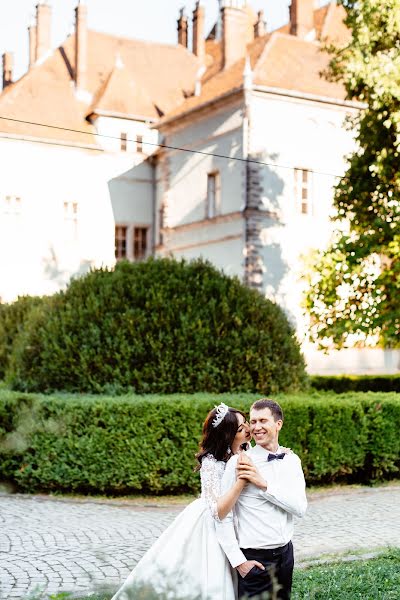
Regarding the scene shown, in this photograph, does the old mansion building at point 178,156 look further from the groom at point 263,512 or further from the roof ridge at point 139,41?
the groom at point 263,512

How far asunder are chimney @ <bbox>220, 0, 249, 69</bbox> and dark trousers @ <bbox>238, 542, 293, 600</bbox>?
1355 inches

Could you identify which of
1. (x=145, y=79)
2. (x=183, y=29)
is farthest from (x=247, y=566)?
(x=183, y=29)

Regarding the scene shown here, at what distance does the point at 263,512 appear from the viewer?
467 cm

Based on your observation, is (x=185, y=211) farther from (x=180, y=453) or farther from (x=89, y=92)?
(x=180, y=453)

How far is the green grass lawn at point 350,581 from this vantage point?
6027 millimetres

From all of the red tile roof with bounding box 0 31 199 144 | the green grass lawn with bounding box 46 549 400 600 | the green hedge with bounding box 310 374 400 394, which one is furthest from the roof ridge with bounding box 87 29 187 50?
the green grass lawn with bounding box 46 549 400 600

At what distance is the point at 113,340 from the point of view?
491 inches

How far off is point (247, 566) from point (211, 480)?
1.62 feet

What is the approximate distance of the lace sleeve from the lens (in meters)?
4.71

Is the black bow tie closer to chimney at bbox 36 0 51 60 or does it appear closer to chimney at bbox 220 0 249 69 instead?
chimney at bbox 220 0 249 69

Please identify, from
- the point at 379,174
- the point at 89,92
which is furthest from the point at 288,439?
Result: the point at 89,92

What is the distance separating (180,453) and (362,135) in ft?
38.5

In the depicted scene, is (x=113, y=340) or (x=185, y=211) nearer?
(x=113, y=340)

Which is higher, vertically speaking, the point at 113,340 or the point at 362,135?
the point at 362,135
